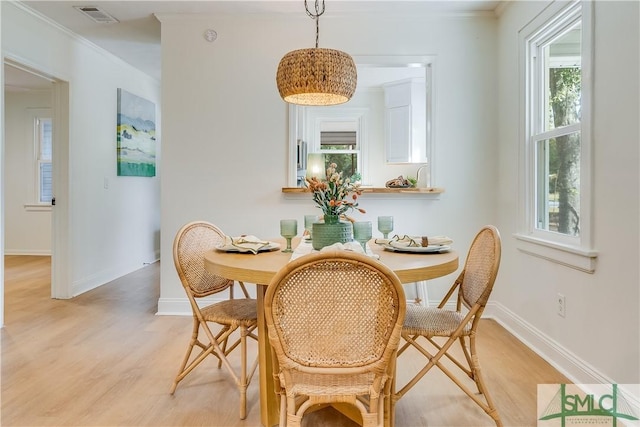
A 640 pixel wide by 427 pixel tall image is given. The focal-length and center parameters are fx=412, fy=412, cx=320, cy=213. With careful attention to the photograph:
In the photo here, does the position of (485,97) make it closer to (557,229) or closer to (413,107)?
(557,229)

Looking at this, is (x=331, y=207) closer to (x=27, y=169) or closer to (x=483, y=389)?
(x=483, y=389)

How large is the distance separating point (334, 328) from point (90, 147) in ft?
12.6

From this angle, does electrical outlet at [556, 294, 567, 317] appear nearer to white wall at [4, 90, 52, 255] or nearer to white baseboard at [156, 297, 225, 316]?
white baseboard at [156, 297, 225, 316]

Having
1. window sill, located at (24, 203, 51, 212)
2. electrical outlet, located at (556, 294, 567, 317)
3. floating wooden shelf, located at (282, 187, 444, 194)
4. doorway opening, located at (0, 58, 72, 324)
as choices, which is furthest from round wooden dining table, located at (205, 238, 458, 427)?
doorway opening, located at (0, 58, 72, 324)

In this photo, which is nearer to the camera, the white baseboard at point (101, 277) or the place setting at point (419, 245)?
the place setting at point (419, 245)

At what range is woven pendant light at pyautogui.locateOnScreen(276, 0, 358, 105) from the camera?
1934 mm

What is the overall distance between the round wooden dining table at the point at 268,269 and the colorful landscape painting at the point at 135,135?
3.40m

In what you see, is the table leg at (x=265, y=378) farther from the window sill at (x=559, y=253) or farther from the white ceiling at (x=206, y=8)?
the white ceiling at (x=206, y=8)

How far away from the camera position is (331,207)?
1796mm

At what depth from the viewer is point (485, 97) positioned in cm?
329

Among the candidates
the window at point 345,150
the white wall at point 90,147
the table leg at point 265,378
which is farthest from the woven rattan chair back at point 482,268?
the window at point 345,150

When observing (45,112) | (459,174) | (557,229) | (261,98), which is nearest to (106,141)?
(261,98)

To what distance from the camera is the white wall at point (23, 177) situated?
6.13m

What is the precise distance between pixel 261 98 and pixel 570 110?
2.17 metres
